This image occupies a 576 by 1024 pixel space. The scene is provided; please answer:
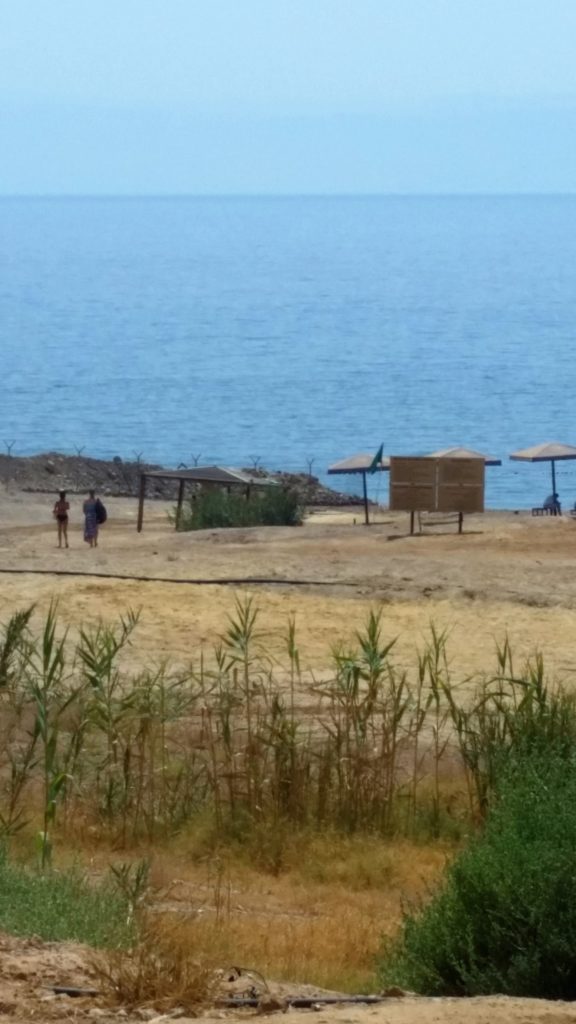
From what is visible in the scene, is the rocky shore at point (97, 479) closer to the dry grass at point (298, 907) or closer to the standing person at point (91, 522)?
the standing person at point (91, 522)

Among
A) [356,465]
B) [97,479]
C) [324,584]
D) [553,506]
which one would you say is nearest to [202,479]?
[356,465]

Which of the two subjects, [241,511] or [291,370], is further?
[291,370]

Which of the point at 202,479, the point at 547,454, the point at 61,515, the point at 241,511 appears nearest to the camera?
the point at 61,515

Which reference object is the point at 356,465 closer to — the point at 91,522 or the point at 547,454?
the point at 547,454

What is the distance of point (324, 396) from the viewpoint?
90125 millimetres

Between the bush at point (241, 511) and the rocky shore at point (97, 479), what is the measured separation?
784cm

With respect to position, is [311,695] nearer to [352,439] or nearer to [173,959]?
[173,959]

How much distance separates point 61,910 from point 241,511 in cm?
2346

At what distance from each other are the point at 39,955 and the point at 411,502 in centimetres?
2200

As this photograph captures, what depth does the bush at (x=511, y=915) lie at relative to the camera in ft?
28.5

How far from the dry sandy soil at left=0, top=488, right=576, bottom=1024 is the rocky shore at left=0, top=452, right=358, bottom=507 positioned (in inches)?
486

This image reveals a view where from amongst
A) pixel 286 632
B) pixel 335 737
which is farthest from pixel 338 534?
pixel 335 737

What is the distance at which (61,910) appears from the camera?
9352mm

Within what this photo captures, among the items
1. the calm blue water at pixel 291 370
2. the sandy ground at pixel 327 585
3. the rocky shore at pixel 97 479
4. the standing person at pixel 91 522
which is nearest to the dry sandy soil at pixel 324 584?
the sandy ground at pixel 327 585
